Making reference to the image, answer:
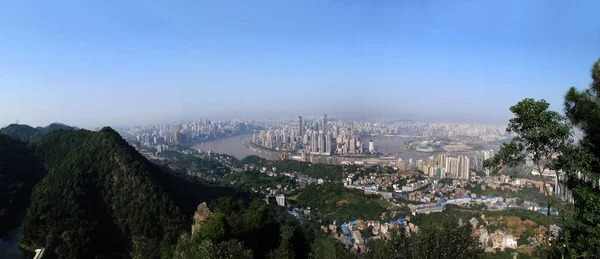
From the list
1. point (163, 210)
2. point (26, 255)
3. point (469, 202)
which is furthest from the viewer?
point (469, 202)

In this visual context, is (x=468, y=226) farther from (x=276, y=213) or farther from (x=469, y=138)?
(x=469, y=138)

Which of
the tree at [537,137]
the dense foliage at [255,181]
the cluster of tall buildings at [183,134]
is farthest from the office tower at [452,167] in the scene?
the cluster of tall buildings at [183,134]

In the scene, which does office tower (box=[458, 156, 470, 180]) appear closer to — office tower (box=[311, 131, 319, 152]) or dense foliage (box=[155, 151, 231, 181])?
office tower (box=[311, 131, 319, 152])

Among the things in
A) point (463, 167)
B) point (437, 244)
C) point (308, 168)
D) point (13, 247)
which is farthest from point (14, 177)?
point (463, 167)

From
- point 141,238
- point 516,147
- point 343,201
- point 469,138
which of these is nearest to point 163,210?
point 141,238

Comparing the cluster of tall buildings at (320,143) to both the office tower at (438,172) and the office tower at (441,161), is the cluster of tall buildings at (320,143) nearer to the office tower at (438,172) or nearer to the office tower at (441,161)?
the office tower at (441,161)

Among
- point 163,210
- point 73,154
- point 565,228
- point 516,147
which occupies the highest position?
point 516,147

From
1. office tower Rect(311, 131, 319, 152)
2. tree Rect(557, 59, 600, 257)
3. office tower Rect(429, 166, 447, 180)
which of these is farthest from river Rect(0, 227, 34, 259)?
office tower Rect(311, 131, 319, 152)
